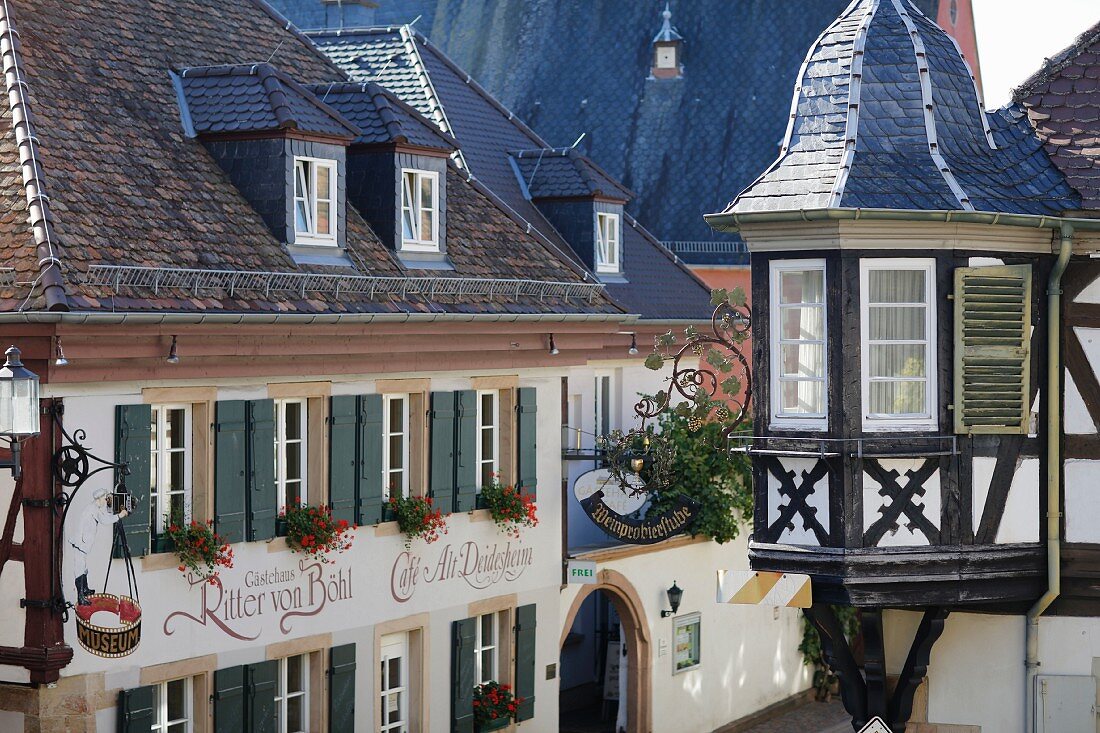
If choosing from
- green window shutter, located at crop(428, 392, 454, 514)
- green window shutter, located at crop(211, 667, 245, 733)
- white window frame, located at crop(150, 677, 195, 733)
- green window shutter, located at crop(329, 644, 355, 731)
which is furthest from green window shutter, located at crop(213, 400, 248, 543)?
green window shutter, located at crop(428, 392, 454, 514)

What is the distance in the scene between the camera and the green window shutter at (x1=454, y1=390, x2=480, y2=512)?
23578mm

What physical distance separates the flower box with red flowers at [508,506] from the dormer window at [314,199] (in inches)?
144

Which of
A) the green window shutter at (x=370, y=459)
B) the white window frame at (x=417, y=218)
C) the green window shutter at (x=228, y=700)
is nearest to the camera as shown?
the green window shutter at (x=228, y=700)

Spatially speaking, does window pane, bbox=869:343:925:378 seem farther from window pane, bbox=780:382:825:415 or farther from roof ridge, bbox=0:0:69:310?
roof ridge, bbox=0:0:69:310

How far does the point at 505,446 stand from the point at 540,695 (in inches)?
117

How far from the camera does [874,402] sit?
1784 centimetres

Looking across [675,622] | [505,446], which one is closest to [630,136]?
[675,622]

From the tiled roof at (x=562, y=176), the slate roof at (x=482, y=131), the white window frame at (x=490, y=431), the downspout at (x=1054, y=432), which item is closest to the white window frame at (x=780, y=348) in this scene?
the downspout at (x=1054, y=432)

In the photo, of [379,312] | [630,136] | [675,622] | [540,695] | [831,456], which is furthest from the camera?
[630,136]

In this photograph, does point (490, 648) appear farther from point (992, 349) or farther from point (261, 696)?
point (992, 349)

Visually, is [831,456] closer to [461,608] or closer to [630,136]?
[461,608]

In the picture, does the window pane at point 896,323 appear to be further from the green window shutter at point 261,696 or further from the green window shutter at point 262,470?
the green window shutter at point 261,696

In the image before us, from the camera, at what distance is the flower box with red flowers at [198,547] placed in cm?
1950

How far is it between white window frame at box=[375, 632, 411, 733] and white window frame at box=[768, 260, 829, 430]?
625 centimetres
